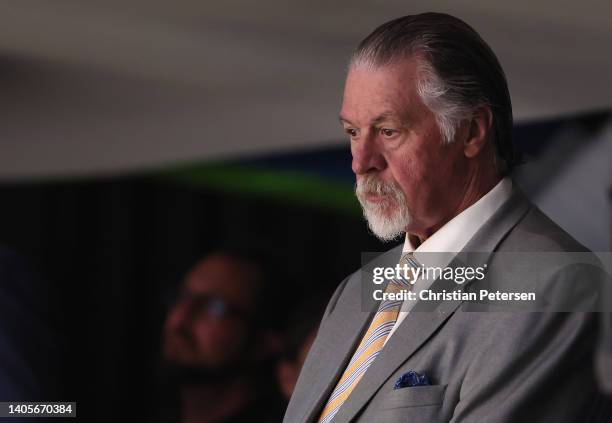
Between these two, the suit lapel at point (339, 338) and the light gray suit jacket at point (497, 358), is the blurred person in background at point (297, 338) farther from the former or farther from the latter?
the light gray suit jacket at point (497, 358)

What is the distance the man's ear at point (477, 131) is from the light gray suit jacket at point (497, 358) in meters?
0.12

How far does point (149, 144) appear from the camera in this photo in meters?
4.05

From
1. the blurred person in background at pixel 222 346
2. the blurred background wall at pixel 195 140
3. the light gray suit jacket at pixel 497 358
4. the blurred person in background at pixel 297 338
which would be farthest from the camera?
the blurred person in background at pixel 222 346

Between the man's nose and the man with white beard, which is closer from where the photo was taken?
the man with white beard

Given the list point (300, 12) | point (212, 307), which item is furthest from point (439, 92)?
point (212, 307)

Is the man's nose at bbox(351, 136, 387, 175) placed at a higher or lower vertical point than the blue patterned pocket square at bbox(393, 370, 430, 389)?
higher

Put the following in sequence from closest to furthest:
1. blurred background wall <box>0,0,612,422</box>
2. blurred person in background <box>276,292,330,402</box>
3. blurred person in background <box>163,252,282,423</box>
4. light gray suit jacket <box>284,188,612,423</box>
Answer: light gray suit jacket <box>284,188,612,423</box>, blurred background wall <box>0,0,612,422</box>, blurred person in background <box>276,292,330,402</box>, blurred person in background <box>163,252,282,423</box>

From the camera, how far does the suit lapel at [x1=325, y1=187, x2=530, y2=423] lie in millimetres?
1571

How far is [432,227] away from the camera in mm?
1736

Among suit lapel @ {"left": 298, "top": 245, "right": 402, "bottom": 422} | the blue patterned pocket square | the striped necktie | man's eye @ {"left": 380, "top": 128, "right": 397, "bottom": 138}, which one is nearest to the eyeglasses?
suit lapel @ {"left": 298, "top": 245, "right": 402, "bottom": 422}

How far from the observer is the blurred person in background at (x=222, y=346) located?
375 cm

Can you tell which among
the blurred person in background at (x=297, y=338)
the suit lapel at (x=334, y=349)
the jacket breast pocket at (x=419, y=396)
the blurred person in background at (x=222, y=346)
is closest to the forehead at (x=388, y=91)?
the suit lapel at (x=334, y=349)

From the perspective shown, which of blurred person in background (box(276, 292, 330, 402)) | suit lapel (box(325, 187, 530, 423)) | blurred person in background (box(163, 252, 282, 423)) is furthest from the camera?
blurred person in background (box(163, 252, 282, 423))

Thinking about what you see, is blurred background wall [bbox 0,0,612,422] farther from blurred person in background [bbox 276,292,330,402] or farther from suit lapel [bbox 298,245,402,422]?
suit lapel [bbox 298,245,402,422]
